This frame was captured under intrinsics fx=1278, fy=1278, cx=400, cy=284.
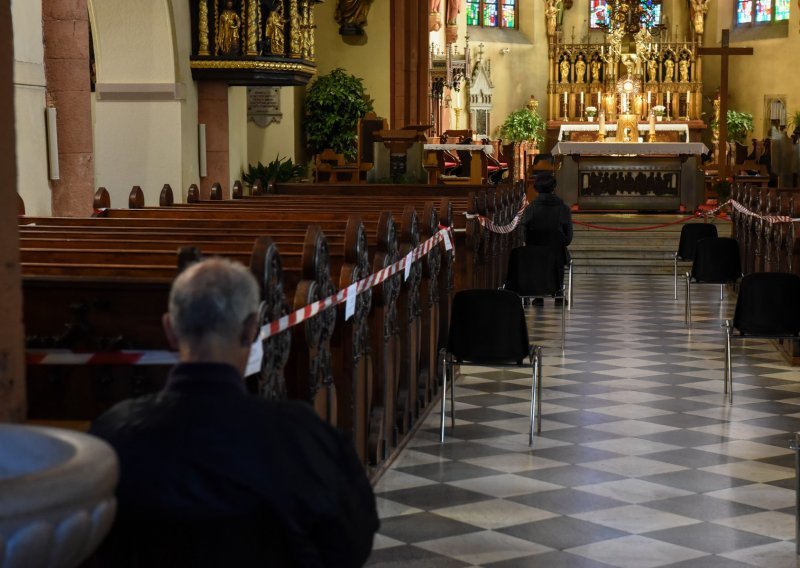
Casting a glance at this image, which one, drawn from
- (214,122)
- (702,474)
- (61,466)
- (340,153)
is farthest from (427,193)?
(61,466)

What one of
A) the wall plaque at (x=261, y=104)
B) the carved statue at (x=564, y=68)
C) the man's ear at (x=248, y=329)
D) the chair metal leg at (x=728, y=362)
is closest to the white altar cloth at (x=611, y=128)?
the carved statue at (x=564, y=68)

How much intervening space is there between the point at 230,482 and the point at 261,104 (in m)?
15.2

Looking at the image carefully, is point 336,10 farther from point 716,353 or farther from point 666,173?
point 716,353

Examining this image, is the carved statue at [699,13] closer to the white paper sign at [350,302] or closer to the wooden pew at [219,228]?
the wooden pew at [219,228]

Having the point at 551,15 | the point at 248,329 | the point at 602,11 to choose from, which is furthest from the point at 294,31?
the point at 602,11

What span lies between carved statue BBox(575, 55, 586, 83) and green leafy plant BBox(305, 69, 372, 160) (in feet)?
40.1

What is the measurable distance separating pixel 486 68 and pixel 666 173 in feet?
32.9

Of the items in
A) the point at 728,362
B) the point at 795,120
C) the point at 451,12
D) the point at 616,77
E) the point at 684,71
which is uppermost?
the point at 451,12

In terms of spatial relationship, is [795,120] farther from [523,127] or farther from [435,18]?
[435,18]

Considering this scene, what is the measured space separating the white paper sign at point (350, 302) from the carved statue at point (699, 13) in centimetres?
2651

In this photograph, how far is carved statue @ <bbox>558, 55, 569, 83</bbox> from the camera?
29562mm

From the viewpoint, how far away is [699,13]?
29984mm

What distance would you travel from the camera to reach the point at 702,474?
239 inches

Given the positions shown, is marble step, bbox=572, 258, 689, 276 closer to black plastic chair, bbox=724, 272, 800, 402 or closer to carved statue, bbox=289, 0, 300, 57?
carved statue, bbox=289, 0, 300, 57
